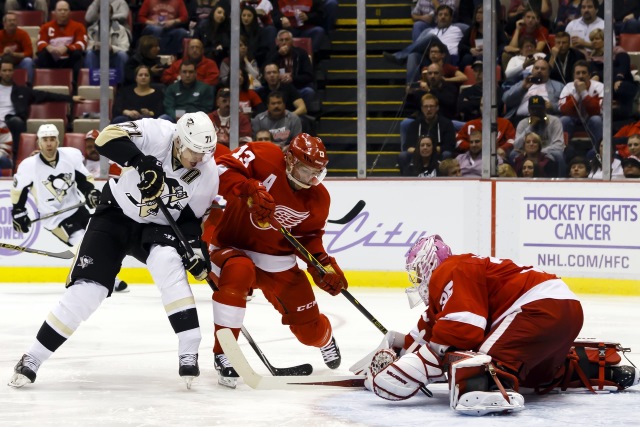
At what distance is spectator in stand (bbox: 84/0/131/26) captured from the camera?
8706mm

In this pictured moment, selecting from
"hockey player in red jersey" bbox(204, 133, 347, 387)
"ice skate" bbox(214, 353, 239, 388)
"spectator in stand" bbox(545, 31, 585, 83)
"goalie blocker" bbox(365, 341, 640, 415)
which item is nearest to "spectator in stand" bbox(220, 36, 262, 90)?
"spectator in stand" bbox(545, 31, 585, 83)

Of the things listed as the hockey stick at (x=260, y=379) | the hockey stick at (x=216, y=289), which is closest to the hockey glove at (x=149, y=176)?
the hockey stick at (x=216, y=289)

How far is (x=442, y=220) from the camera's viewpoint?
8047 mm

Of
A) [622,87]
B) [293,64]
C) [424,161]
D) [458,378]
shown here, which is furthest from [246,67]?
[458,378]

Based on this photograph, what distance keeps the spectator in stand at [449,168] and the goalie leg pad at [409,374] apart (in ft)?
14.2

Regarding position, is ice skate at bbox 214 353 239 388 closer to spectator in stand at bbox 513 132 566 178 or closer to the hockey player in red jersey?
the hockey player in red jersey

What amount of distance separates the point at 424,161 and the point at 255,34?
62.1 inches

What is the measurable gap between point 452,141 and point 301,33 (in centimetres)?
152

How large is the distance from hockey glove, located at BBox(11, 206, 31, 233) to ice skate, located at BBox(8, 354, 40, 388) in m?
3.56

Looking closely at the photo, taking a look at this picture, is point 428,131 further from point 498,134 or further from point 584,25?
point 584,25

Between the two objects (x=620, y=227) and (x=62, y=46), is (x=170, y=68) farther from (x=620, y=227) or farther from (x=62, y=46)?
(x=620, y=227)

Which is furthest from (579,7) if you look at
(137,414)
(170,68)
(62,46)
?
(137,414)

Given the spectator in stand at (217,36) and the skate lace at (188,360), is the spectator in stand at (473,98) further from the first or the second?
the skate lace at (188,360)

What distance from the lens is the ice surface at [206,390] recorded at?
3746 millimetres
